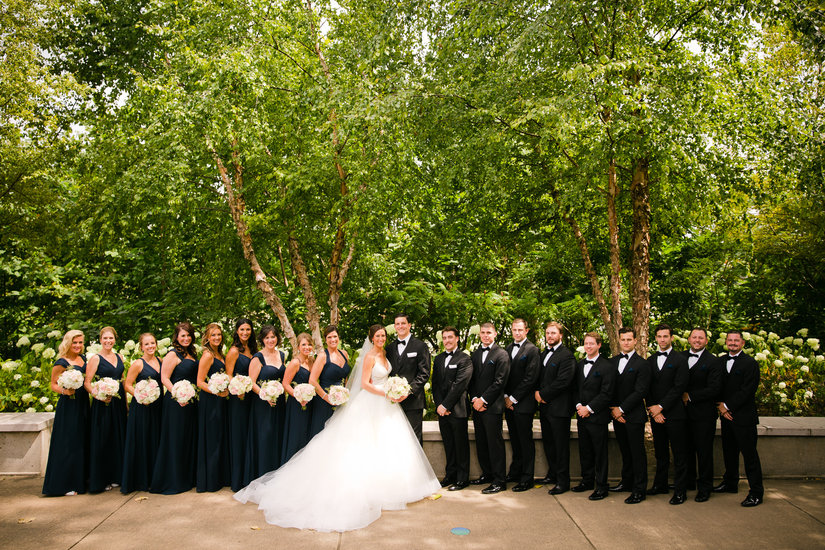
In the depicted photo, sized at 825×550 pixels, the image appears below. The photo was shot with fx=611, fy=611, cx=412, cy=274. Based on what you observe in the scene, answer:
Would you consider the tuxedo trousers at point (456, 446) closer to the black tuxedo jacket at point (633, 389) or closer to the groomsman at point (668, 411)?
the black tuxedo jacket at point (633, 389)

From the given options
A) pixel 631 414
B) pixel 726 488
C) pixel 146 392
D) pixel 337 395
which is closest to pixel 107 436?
pixel 146 392

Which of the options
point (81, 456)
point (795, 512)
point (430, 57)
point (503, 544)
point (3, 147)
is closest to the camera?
point (503, 544)

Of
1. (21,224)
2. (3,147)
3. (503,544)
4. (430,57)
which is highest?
(430,57)

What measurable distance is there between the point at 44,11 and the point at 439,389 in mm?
12214

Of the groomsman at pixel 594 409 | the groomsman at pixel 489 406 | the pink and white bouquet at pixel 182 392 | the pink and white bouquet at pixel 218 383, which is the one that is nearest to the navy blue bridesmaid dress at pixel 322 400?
the pink and white bouquet at pixel 218 383

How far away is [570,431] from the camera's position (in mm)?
7445

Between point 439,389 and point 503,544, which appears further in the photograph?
point 439,389

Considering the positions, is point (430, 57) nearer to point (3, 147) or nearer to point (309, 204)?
point (309, 204)

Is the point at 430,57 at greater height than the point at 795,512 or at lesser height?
greater

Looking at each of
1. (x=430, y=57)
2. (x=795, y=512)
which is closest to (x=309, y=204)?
(x=430, y=57)

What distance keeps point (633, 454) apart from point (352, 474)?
10.3ft

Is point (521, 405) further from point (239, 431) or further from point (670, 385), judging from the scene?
point (239, 431)

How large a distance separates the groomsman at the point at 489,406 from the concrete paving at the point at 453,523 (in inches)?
12.3

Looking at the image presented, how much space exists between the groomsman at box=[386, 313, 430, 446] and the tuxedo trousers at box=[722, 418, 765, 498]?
11.4 feet
